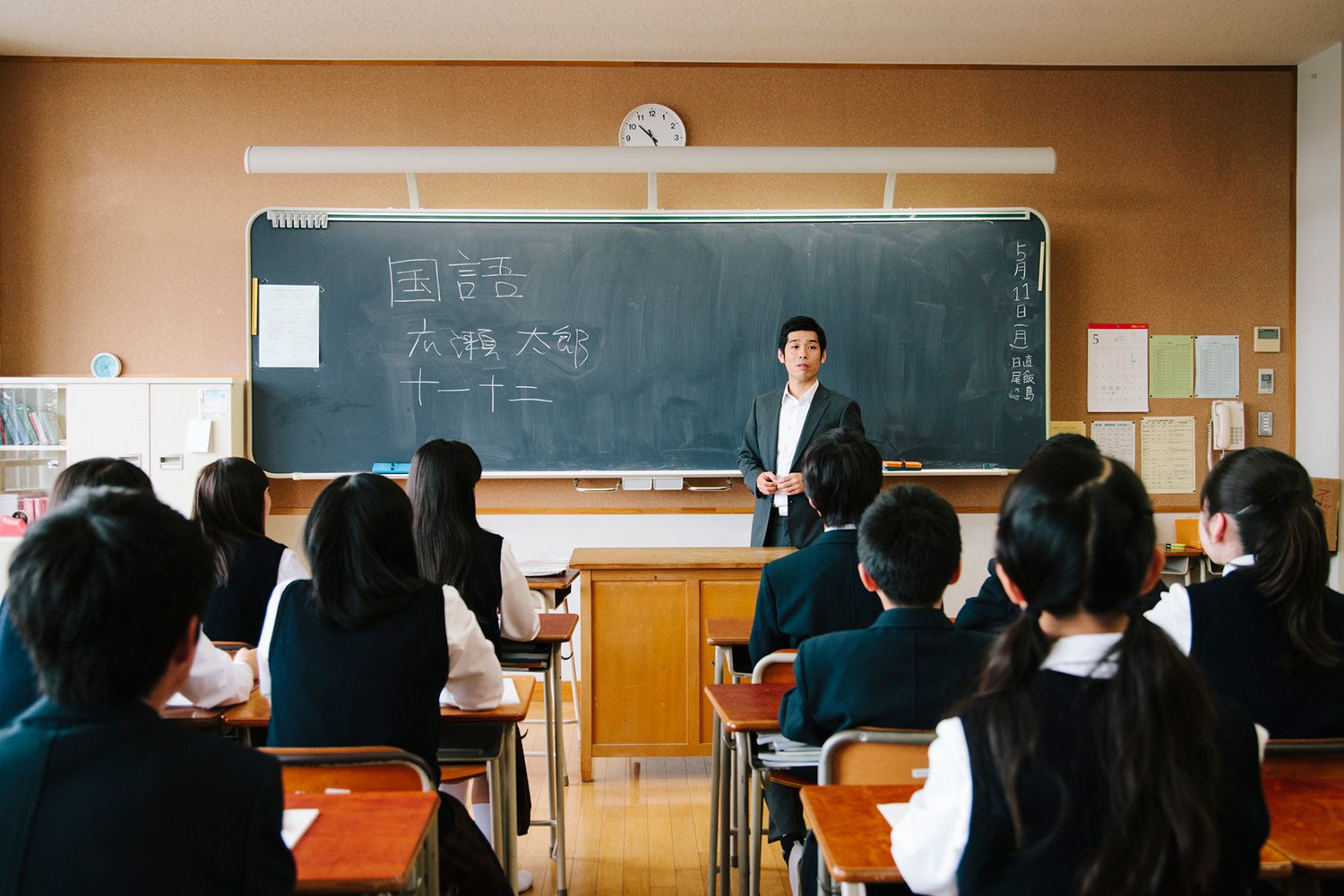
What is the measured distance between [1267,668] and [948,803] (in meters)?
0.85

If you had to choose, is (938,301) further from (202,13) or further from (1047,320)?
(202,13)

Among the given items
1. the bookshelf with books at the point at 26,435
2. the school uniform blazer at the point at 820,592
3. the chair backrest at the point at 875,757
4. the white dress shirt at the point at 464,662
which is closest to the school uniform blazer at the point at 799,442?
the school uniform blazer at the point at 820,592

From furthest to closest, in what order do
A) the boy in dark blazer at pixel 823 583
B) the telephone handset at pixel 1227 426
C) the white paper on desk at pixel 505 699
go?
the telephone handset at pixel 1227 426 < the boy in dark blazer at pixel 823 583 < the white paper on desk at pixel 505 699

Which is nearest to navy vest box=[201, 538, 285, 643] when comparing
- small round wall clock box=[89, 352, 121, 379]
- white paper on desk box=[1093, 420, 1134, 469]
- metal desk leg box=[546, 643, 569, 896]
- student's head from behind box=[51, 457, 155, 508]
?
student's head from behind box=[51, 457, 155, 508]

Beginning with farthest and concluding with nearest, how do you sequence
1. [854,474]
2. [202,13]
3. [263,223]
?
[263,223]
[202,13]
[854,474]

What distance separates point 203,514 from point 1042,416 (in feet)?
12.4

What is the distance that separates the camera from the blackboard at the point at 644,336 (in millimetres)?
4801

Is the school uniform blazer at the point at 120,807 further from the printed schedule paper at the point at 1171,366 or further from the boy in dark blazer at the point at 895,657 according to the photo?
the printed schedule paper at the point at 1171,366

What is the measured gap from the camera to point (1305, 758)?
1612 mm

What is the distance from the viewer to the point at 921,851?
1176 mm

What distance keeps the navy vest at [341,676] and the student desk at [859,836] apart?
0.73 m

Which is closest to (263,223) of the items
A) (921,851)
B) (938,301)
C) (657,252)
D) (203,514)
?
(657,252)

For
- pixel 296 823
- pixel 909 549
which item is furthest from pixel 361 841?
pixel 909 549

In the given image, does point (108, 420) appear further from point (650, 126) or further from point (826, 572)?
point (826, 572)
